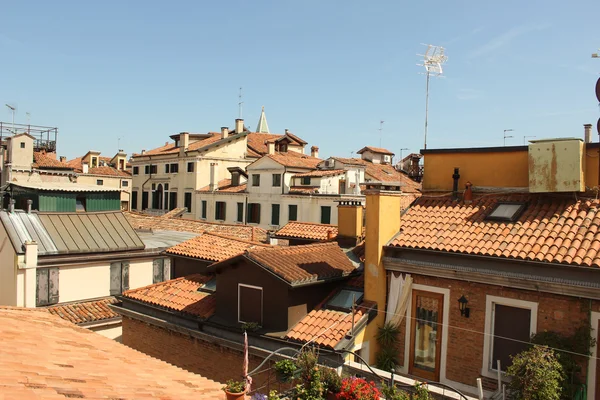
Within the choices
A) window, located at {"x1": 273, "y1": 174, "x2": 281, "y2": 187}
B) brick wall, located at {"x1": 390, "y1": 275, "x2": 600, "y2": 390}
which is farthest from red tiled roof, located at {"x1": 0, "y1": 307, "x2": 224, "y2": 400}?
window, located at {"x1": 273, "y1": 174, "x2": 281, "y2": 187}

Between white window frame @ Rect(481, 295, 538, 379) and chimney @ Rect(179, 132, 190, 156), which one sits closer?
white window frame @ Rect(481, 295, 538, 379)

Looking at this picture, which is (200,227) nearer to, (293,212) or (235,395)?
(293,212)

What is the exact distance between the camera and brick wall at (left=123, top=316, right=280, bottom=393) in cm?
1174

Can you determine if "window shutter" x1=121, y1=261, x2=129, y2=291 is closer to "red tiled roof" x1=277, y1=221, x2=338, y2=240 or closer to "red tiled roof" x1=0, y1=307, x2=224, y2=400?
"red tiled roof" x1=277, y1=221, x2=338, y2=240

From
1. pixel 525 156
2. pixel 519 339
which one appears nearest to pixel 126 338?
pixel 519 339

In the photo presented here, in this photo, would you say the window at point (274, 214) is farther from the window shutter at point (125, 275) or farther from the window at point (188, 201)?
the window shutter at point (125, 275)

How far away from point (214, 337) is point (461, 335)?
6147 mm

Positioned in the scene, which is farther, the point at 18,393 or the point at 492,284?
the point at 492,284

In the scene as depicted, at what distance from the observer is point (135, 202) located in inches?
2116

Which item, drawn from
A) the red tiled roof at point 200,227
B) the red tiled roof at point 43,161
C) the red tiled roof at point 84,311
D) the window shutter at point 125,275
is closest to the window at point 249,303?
the red tiled roof at point 84,311

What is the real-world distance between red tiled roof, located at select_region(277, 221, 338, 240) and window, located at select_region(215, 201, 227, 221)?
23.2 metres

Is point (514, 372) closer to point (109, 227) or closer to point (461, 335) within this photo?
point (461, 335)

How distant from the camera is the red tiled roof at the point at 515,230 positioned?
9.11m

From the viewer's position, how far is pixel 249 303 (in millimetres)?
11828
